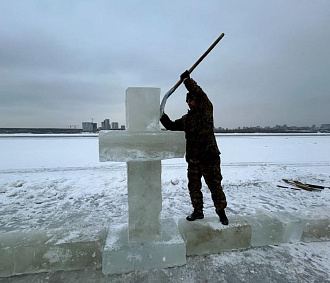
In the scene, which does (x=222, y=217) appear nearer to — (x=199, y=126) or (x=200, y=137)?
(x=200, y=137)

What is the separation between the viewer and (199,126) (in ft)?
8.52

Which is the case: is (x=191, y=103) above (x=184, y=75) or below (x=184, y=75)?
below

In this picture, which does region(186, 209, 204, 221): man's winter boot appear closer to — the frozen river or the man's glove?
the man's glove

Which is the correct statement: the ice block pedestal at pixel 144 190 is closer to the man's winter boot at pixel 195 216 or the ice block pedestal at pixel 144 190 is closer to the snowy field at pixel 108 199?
the man's winter boot at pixel 195 216

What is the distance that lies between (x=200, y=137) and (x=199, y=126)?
0.14 meters

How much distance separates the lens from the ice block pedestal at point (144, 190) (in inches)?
84.6

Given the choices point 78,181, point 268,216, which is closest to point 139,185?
point 268,216

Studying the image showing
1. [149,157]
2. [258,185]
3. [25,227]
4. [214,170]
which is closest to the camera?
[149,157]

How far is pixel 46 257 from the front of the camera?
2281 millimetres

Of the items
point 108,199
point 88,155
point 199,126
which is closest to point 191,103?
point 199,126

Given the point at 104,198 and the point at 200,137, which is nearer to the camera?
the point at 200,137

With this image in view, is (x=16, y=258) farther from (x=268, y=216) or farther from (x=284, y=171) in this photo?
(x=284, y=171)

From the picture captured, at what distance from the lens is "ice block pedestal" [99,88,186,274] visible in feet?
7.05

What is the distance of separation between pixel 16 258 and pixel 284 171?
26.7 feet
